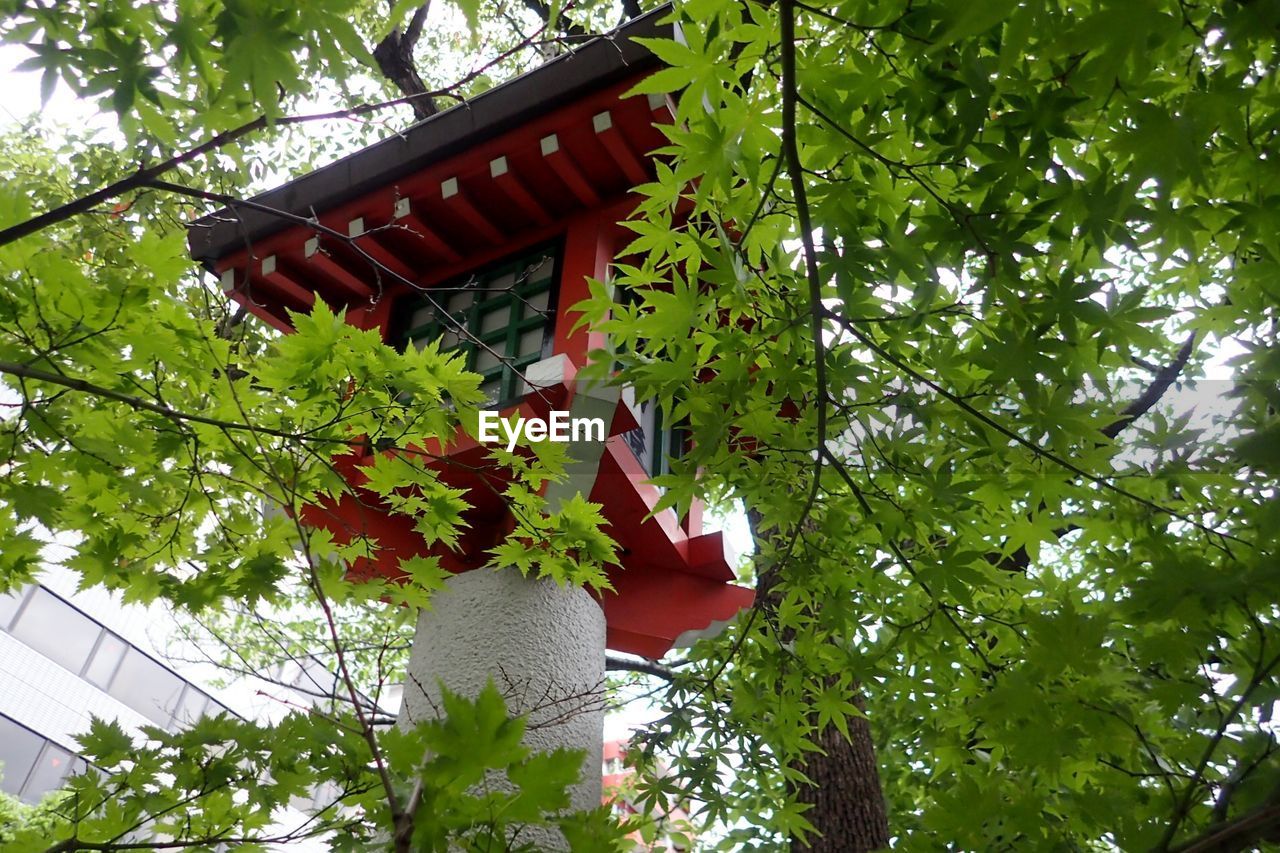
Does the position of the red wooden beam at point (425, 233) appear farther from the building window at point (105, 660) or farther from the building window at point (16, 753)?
the building window at point (105, 660)

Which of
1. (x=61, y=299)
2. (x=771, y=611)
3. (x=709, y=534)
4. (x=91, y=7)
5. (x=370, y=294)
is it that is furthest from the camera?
(x=370, y=294)

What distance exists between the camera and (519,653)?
3023 mm

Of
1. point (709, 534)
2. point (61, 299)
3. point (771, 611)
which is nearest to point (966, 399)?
point (771, 611)

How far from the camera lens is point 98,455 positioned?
6.76ft

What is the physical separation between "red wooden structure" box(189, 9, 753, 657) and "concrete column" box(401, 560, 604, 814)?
24 centimetres

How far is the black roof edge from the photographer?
327cm

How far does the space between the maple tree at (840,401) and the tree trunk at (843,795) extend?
872mm

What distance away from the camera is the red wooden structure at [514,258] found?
3309 millimetres

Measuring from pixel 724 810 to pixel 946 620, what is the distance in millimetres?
906

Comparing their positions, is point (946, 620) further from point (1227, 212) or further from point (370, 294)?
point (370, 294)

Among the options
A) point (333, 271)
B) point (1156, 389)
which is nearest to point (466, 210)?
point (333, 271)

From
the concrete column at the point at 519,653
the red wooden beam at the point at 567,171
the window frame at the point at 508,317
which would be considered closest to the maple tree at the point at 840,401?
the concrete column at the point at 519,653

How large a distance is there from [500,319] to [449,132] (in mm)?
862

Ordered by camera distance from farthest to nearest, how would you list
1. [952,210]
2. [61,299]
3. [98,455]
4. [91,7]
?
[98,455], [61,299], [91,7], [952,210]
